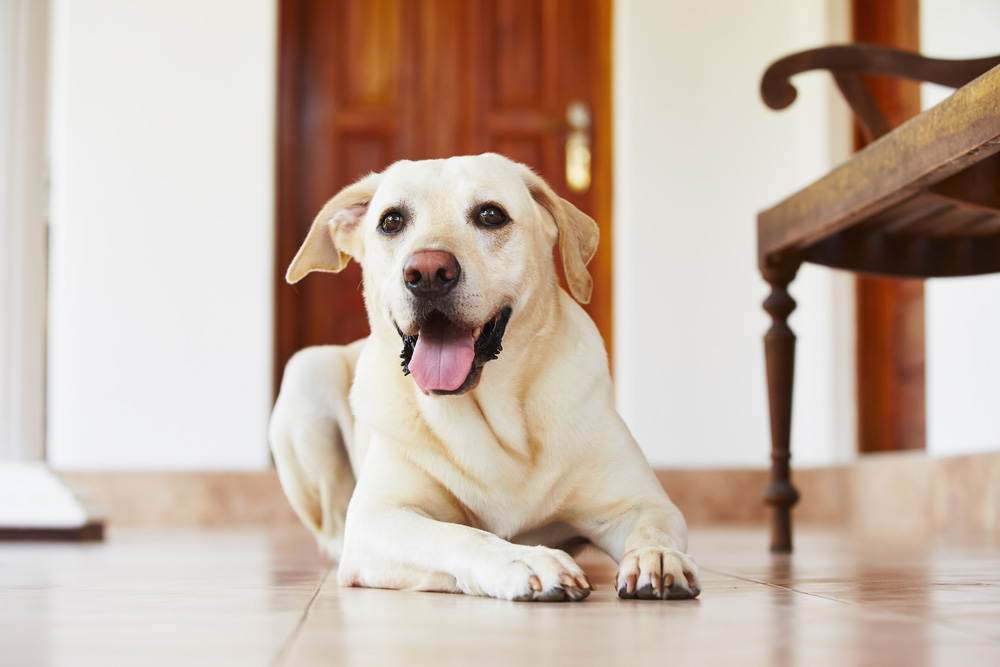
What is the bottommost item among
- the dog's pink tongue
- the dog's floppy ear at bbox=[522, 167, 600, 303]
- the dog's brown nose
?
the dog's pink tongue

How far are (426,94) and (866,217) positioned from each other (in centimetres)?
338

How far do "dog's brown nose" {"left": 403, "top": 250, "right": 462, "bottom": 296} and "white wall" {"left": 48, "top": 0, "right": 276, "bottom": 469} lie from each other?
3149 millimetres

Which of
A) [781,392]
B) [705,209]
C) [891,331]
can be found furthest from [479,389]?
[705,209]

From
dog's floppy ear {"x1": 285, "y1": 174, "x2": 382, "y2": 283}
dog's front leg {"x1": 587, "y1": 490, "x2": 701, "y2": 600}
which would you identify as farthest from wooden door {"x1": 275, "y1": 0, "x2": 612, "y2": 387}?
dog's front leg {"x1": 587, "y1": 490, "x2": 701, "y2": 600}

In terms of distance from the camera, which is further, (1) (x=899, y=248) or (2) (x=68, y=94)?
(2) (x=68, y=94)

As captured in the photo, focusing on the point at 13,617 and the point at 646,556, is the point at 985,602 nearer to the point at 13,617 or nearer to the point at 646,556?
the point at 646,556

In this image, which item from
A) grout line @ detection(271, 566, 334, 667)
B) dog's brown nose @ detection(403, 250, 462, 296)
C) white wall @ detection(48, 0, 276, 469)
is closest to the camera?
grout line @ detection(271, 566, 334, 667)

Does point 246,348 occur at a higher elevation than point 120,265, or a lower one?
lower

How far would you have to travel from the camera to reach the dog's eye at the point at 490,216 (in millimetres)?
1788

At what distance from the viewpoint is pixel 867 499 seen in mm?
3967

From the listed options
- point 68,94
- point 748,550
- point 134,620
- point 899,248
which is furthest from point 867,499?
point 68,94

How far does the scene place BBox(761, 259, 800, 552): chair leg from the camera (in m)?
2.49

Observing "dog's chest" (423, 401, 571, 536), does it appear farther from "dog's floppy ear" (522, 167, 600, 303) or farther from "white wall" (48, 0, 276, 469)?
"white wall" (48, 0, 276, 469)

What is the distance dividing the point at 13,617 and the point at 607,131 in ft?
13.9
